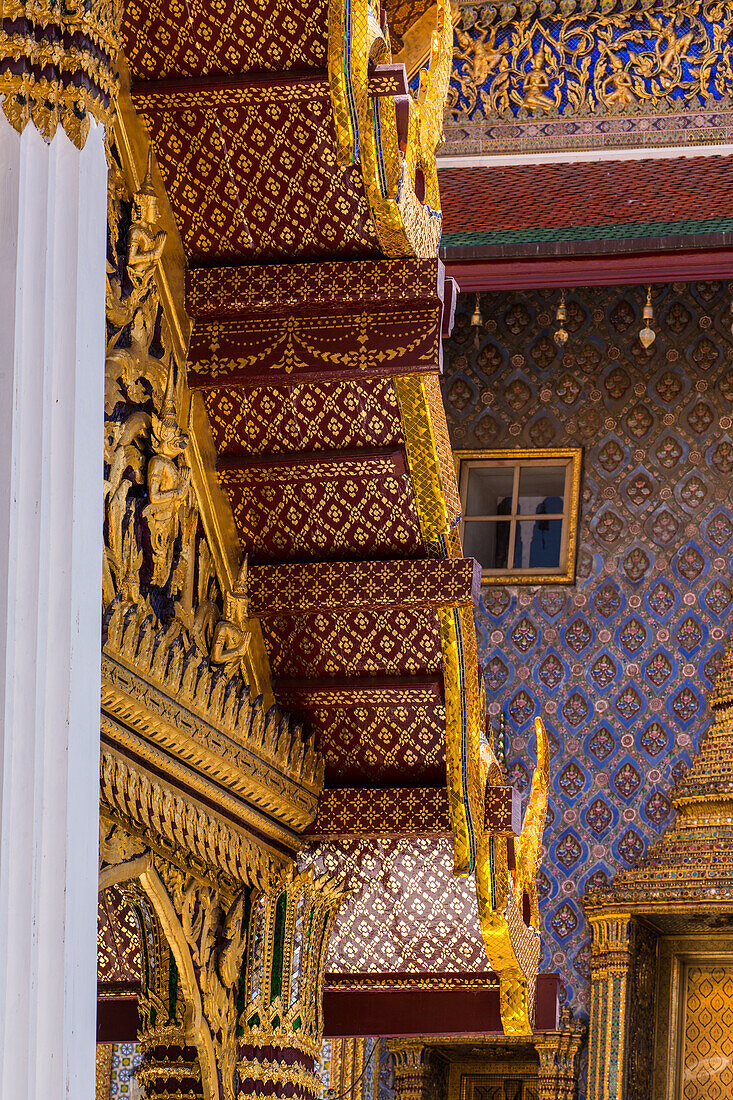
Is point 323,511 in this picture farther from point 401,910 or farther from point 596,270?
point 596,270

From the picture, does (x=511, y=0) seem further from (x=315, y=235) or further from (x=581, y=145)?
(x=315, y=235)

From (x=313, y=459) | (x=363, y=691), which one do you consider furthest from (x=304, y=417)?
(x=363, y=691)

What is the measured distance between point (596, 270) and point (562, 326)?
67 centimetres

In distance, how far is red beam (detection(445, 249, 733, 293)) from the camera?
5840 mm

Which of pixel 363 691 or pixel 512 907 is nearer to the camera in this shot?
pixel 363 691

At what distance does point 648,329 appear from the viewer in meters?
6.38

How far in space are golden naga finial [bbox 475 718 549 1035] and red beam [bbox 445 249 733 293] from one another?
3.19 metres

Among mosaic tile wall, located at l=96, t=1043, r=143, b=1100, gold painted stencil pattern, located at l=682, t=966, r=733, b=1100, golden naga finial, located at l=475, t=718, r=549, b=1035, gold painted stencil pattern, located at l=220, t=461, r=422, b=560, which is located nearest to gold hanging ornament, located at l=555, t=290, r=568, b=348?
gold painted stencil pattern, located at l=682, t=966, r=733, b=1100

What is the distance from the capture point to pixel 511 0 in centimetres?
671

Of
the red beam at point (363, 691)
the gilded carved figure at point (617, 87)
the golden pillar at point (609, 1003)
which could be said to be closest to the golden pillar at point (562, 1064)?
the golden pillar at point (609, 1003)

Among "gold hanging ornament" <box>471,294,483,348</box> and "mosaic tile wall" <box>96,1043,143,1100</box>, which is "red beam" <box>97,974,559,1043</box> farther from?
"gold hanging ornament" <box>471,294,483,348</box>

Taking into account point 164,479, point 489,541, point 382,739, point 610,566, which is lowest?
point 382,739

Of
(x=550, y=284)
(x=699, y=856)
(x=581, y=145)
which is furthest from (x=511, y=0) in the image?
(x=699, y=856)

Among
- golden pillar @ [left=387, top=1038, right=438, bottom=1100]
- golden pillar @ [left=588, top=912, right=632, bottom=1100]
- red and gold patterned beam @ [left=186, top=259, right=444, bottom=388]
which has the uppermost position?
red and gold patterned beam @ [left=186, top=259, right=444, bottom=388]
